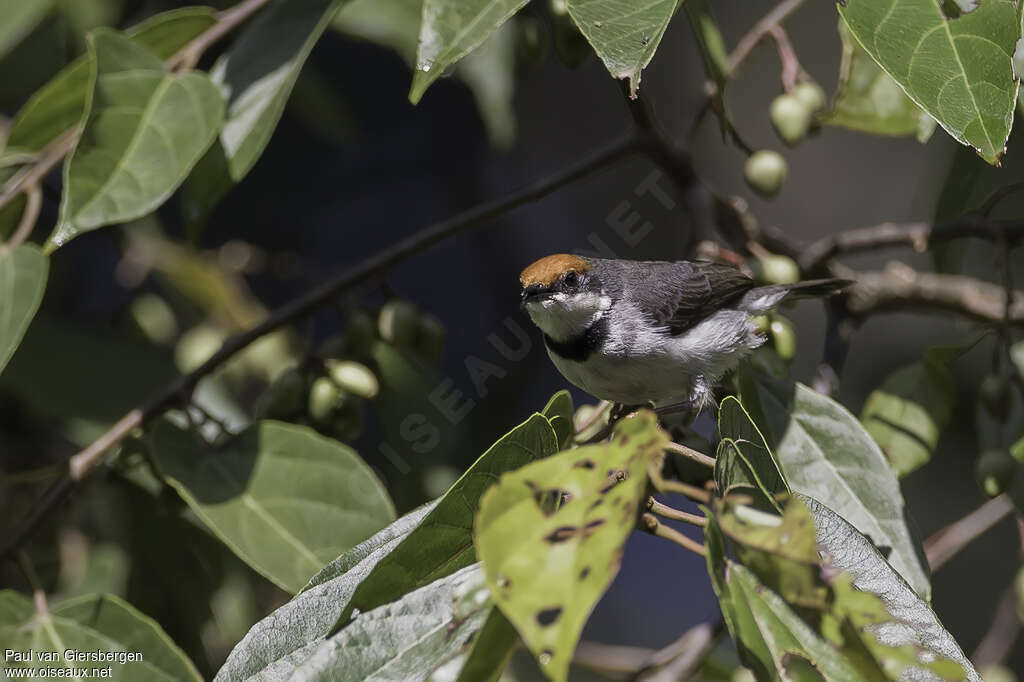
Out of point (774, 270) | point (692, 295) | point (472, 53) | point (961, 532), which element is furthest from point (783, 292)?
point (472, 53)

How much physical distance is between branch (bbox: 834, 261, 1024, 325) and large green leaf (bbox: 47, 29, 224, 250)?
64.7 inches

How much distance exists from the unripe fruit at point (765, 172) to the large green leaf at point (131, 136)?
1.26m

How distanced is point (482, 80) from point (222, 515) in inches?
65.7

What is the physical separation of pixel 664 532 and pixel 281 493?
1017 mm

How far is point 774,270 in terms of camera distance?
2467mm

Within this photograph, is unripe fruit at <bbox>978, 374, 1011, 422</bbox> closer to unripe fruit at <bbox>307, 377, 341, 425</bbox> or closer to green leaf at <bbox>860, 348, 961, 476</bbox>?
green leaf at <bbox>860, 348, 961, 476</bbox>

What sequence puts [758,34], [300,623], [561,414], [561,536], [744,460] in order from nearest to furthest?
1. [561,536]
2. [744,460]
3. [300,623]
4. [561,414]
5. [758,34]

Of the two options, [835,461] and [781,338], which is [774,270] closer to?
[781,338]

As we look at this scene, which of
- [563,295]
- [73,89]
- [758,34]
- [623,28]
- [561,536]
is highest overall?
[73,89]

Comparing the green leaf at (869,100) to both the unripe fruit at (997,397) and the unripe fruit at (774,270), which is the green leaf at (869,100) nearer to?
the unripe fruit at (774,270)

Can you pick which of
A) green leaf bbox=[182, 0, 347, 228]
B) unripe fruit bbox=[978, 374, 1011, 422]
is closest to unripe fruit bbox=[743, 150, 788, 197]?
unripe fruit bbox=[978, 374, 1011, 422]

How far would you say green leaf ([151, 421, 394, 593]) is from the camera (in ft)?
6.98

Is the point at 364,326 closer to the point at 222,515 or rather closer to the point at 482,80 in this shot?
the point at 222,515

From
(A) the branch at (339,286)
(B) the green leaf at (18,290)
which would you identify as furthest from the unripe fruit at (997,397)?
(B) the green leaf at (18,290)
